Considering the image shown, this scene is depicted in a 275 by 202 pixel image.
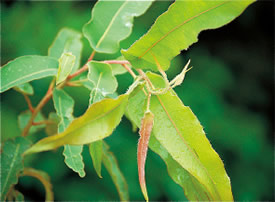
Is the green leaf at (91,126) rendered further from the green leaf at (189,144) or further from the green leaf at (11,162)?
the green leaf at (11,162)

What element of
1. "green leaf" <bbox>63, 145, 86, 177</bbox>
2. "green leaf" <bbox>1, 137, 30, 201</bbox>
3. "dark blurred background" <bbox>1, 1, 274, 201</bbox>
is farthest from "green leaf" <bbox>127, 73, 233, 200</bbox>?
"dark blurred background" <bbox>1, 1, 274, 201</bbox>

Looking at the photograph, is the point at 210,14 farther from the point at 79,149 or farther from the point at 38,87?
the point at 38,87

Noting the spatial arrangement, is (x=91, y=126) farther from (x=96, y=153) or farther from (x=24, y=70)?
(x=24, y=70)

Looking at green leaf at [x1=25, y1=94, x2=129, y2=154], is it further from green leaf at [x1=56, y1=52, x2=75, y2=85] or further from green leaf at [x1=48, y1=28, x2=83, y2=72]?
green leaf at [x1=48, y1=28, x2=83, y2=72]

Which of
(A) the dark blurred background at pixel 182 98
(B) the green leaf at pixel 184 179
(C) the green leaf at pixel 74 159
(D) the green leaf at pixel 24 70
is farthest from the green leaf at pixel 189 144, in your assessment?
(A) the dark blurred background at pixel 182 98

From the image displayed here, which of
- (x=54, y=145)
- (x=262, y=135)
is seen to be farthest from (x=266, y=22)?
(x=54, y=145)
